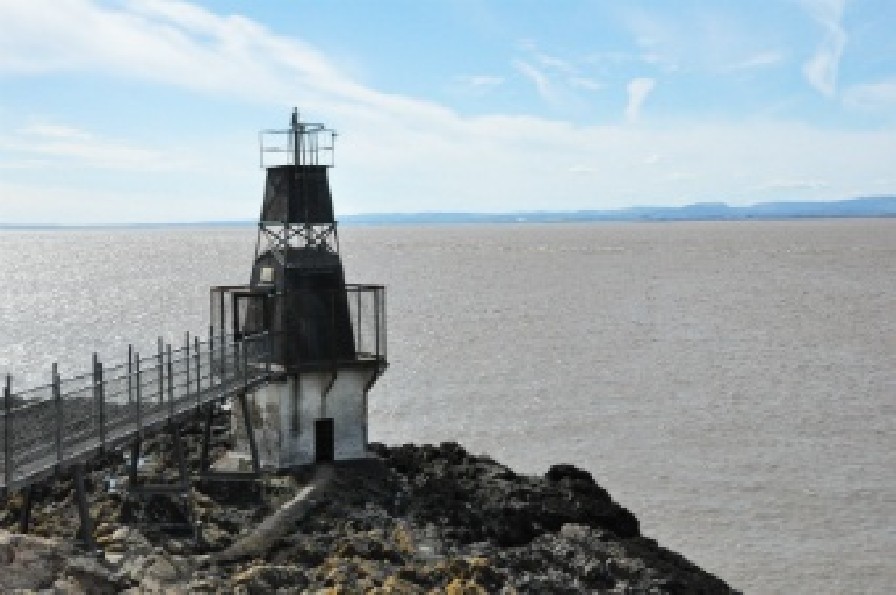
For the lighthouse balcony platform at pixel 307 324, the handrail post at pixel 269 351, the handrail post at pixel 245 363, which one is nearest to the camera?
the handrail post at pixel 245 363

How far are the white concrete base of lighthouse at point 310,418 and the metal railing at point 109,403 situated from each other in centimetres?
78

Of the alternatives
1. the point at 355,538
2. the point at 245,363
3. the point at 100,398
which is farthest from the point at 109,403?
the point at 355,538

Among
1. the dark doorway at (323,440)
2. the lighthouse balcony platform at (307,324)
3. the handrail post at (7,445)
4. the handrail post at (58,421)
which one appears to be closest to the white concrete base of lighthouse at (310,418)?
the dark doorway at (323,440)

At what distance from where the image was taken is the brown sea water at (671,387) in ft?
91.2

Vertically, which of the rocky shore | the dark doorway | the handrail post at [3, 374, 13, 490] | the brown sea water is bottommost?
the brown sea water

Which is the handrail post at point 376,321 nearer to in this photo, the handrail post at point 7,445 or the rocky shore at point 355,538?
the rocky shore at point 355,538

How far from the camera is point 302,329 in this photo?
23.7 meters

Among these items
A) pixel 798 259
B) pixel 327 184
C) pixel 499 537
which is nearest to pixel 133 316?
pixel 327 184

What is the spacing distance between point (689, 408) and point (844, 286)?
64.5 metres

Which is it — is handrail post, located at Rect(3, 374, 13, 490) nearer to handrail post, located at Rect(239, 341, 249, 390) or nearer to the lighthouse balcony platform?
handrail post, located at Rect(239, 341, 249, 390)

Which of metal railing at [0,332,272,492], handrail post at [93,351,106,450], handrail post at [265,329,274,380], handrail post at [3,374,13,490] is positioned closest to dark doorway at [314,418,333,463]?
handrail post at [265,329,274,380]

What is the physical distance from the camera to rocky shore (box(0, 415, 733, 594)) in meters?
16.4

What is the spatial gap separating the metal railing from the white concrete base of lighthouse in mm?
783

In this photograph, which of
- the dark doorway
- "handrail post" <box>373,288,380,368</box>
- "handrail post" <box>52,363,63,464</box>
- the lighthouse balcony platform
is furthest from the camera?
"handrail post" <box>373,288,380,368</box>
